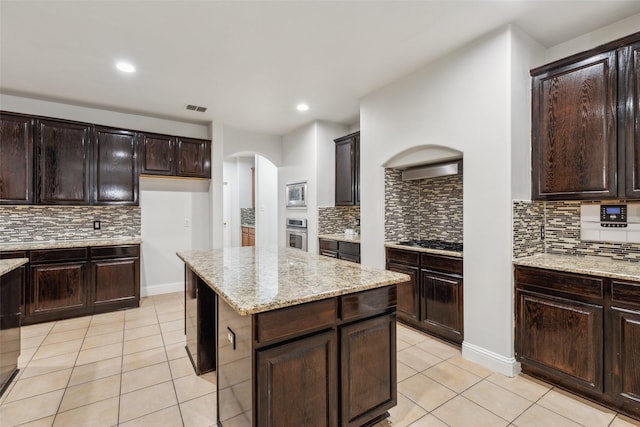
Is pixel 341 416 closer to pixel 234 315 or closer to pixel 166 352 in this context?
pixel 234 315

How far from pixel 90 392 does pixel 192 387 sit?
710 mm

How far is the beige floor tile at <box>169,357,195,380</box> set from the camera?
242cm

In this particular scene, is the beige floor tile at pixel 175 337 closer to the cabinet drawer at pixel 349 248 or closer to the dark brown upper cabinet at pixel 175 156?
the cabinet drawer at pixel 349 248

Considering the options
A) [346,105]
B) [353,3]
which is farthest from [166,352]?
[346,105]

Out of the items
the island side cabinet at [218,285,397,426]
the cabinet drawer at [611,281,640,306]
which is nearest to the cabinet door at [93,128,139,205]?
the island side cabinet at [218,285,397,426]

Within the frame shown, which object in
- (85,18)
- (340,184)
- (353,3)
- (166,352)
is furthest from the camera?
(340,184)

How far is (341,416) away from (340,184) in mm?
3321

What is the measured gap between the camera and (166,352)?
2.80 metres

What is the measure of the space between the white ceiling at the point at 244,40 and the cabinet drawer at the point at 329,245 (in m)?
2.00

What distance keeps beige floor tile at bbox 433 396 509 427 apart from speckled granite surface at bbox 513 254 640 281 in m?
1.07

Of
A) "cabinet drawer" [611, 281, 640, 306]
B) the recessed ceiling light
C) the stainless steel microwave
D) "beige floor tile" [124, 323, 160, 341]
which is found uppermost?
the recessed ceiling light

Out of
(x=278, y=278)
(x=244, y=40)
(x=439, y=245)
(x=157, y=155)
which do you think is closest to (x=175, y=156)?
(x=157, y=155)

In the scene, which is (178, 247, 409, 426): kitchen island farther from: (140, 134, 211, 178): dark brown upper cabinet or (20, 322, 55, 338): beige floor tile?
(140, 134, 211, 178): dark brown upper cabinet

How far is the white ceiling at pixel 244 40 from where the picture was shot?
7.14 ft
